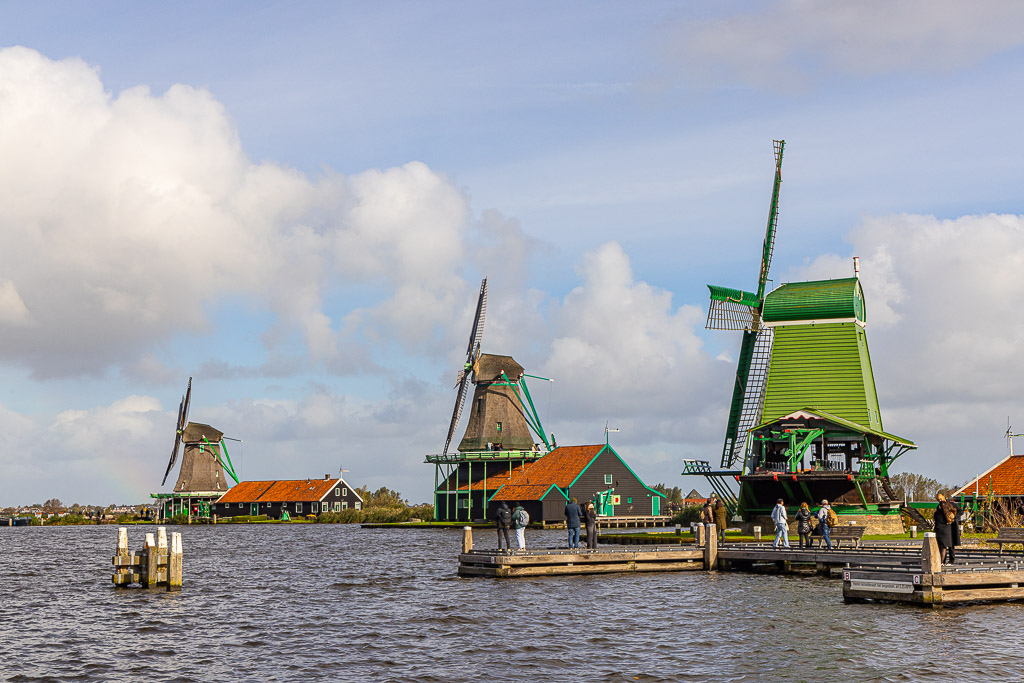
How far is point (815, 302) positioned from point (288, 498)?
78325 millimetres

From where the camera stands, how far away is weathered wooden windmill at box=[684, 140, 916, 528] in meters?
50.9

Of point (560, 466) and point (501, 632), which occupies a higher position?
point (560, 466)

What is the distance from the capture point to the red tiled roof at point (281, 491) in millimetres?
118500

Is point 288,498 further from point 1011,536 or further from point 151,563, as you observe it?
point 1011,536

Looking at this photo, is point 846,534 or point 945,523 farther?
point 846,534

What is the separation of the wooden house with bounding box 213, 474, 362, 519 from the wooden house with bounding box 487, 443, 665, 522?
37228 mm

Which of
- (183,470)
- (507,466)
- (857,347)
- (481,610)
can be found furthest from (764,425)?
(183,470)

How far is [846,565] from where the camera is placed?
2916cm

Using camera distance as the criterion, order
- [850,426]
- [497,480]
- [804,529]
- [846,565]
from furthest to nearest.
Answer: [497,480]
[850,426]
[804,529]
[846,565]

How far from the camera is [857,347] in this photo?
53.3 metres

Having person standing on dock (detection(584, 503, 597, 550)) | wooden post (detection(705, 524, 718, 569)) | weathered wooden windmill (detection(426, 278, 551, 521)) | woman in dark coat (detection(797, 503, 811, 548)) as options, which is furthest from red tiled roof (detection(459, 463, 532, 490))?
woman in dark coat (detection(797, 503, 811, 548))

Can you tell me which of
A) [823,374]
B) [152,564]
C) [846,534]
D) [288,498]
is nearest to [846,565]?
[846,534]

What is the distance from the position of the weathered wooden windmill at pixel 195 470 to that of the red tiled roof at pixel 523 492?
51.6 metres

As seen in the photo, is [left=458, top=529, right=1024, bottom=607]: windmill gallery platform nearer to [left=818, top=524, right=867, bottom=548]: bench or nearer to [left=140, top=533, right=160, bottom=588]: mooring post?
[left=818, top=524, right=867, bottom=548]: bench
